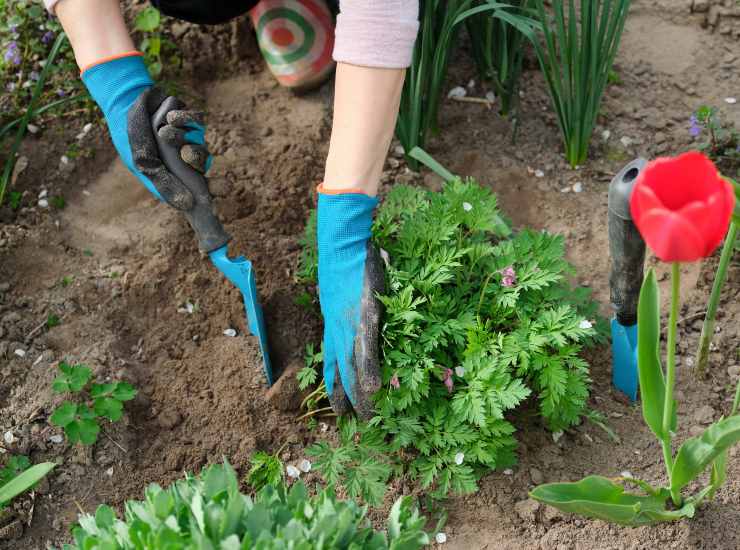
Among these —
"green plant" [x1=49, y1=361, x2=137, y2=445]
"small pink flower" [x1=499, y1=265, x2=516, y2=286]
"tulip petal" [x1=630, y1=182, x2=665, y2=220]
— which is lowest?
"green plant" [x1=49, y1=361, x2=137, y2=445]

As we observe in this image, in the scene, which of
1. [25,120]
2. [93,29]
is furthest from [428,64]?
[25,120]

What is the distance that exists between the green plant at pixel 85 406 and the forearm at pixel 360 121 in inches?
26.2

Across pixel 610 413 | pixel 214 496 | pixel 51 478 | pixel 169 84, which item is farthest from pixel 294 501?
pixel 169 84

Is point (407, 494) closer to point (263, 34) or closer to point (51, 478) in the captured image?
point (51, 478)

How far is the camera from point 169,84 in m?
2.52

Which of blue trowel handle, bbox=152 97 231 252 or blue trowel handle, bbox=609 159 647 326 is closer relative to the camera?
blue trowel handle, bbox=609 159 647 326

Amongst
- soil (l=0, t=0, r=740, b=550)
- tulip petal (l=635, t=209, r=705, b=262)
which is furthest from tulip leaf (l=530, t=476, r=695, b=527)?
tulip petal (l=635, t=209, r=705, b=262)

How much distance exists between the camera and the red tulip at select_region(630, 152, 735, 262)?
3.11ft

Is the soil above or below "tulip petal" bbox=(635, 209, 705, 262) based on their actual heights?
below

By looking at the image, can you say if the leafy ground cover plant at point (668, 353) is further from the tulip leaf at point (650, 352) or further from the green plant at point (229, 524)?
the green plant at point (229, 524)

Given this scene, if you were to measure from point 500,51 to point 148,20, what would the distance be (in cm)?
110

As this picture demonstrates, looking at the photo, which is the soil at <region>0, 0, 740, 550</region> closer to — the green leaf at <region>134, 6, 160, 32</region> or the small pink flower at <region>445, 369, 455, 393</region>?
the green leaf at <region>134, 6, 160, 32</region>

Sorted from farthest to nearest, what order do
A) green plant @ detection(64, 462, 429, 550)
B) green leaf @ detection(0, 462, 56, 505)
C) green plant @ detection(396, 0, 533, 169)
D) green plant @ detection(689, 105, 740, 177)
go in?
green plant @ detection(689, 105, 740, 177)
green plant @ detection(396, 0, 533, 169)
green leaf @ detection(0, 462, 56, 505)
green plant @ detection(64, 462, 429, 550)

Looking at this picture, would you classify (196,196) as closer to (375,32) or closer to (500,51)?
(375,32)
